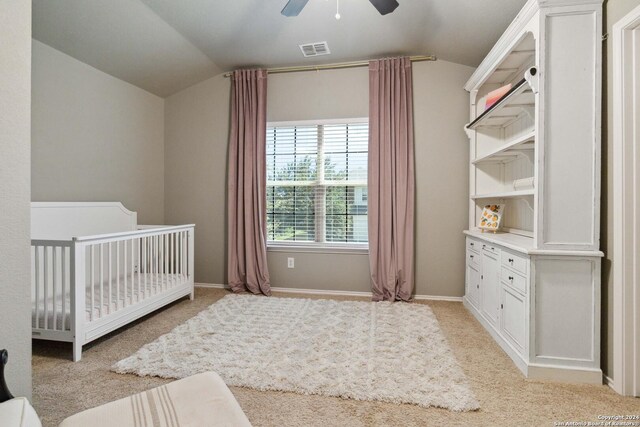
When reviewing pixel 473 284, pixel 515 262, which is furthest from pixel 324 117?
pixel 515 262

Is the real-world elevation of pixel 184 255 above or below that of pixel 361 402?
above

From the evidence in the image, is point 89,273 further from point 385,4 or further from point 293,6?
point 385,4

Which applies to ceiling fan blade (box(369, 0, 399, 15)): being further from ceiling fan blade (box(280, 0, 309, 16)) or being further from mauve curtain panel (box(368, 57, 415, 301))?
mauve curtain panel (box(368, 57, 415, 301))

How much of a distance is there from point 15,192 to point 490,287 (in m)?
2.79

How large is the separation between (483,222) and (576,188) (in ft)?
3.68

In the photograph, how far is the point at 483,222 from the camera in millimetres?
2898

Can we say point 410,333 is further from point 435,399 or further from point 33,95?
point 33,95

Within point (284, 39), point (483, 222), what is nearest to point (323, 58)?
point (284, 39)

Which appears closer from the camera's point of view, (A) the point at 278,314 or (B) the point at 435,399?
(B) the point at 435,399

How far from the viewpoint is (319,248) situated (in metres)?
3.59

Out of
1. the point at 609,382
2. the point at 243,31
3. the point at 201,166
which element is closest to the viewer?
the point at 609,382

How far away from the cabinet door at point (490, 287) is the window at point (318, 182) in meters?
1.29

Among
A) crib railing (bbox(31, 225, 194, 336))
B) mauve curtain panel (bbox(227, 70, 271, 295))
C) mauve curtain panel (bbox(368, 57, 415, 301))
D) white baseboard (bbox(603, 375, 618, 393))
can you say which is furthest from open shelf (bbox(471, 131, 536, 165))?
crib railing (bbox(31, 225, 194, 336))

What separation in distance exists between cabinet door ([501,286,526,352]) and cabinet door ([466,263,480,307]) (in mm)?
582
